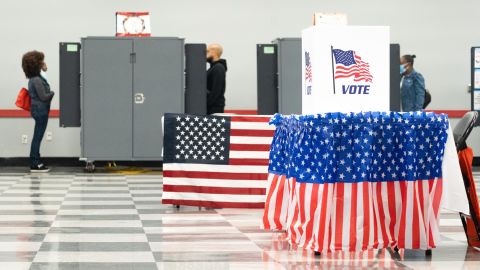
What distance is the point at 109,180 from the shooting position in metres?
13.8

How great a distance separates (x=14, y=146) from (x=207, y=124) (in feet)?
28.0

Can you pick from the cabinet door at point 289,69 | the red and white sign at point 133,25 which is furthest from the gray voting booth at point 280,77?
the red and white sign at point 133,25

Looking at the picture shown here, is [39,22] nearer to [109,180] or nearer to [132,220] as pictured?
[109,180]

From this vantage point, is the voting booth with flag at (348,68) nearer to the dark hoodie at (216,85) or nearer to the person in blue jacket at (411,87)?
the dark hoodie at (216,85)

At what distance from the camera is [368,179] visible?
6.02m

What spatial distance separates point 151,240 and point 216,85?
8.43m

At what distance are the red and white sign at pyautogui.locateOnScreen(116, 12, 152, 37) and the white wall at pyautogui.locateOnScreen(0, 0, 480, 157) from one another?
67.5 inches

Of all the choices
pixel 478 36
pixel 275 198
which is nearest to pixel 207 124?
pixel 275 198

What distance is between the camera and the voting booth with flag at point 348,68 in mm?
6078

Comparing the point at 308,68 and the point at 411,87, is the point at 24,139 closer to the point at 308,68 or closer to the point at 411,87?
the point at 411,87

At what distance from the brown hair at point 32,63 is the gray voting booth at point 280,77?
328 centimetres

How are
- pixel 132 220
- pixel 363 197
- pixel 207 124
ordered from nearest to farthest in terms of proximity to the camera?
pixel 363 197 < pixel 132 220 < pixel 207 124

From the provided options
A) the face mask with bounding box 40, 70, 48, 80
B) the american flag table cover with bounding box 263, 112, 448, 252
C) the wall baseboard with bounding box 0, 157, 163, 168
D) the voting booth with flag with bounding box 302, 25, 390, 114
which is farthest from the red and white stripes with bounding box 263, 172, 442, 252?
the wall baseboard with bounding box 0, 157, 163, 168

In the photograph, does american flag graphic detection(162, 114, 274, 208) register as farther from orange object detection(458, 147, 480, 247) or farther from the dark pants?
the dark pants
